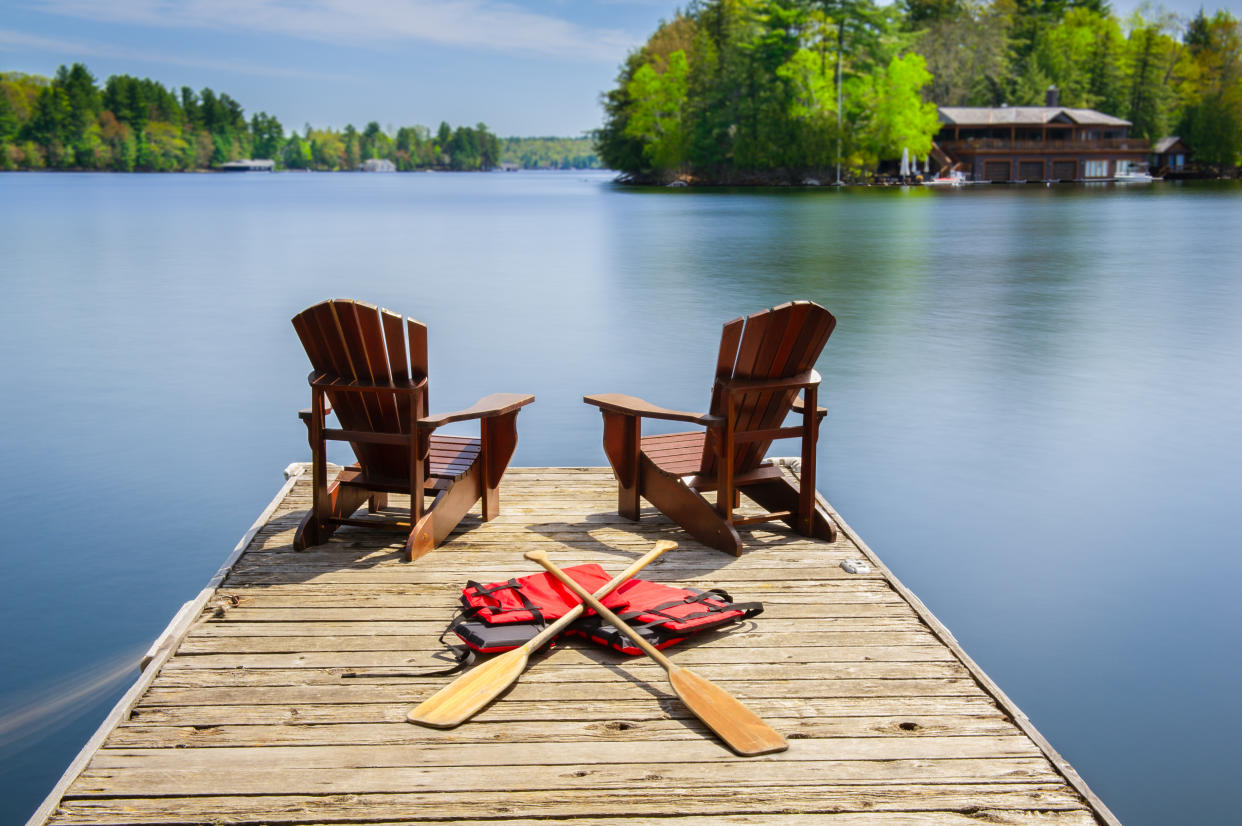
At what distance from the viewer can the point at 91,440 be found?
997 cm

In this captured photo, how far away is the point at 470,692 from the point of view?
131 inches

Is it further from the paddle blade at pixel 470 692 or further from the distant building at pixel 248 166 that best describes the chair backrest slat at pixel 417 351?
the distant building at pixel 248 166

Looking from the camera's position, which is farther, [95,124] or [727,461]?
[95,124]

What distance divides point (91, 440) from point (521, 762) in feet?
27.3

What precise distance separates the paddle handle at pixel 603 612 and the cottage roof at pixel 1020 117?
69.6 metres

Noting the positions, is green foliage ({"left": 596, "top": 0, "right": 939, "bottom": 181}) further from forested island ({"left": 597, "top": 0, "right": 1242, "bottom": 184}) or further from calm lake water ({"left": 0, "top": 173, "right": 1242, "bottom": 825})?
calm lake water ({"left": 0, "top": 173, "right": 1242, "bottom": 825})

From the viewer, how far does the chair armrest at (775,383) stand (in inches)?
187

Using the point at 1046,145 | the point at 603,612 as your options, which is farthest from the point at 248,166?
the point at 603,612

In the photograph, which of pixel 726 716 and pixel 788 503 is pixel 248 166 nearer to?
pixel 788 503

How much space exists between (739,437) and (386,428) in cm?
160

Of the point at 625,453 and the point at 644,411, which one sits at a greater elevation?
the point at 644,411

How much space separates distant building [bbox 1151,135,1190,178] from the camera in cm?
7988

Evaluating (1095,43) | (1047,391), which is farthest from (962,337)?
(1095,43)

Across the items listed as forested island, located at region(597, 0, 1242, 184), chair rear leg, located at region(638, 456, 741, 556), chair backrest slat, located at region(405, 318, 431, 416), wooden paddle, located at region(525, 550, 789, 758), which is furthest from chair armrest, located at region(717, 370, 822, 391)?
forested island, located at region(597, 0, 1242, 184)
